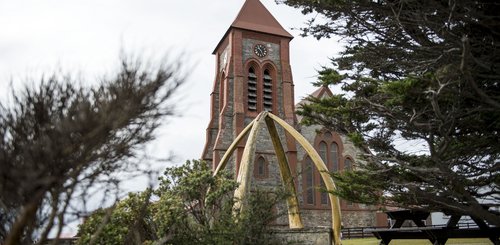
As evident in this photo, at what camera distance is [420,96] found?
7.98 metres

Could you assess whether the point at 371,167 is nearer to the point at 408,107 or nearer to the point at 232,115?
the point at 408,107

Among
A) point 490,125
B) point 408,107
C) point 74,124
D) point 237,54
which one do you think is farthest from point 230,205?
point 237,54

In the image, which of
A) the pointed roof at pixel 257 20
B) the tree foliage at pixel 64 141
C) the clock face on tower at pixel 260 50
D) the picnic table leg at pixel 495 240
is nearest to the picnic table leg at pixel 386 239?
the picnic table leg at pixel 495 240

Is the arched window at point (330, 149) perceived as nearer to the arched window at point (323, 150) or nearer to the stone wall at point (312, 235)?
the arched window at point (323, 150)

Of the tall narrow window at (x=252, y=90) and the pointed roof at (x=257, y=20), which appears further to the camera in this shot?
the pointed roof at (x=257, y=20)

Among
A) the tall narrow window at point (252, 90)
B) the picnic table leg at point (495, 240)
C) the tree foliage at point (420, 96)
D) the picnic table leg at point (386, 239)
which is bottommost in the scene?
the picnic table leg at point (495, 240)

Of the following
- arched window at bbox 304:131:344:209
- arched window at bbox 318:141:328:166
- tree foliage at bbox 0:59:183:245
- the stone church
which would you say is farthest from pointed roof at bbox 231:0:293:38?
tree foliage at bbox 0:59:183:245

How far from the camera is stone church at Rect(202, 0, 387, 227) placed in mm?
29297

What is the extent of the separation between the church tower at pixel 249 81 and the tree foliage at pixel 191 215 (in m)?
16.8

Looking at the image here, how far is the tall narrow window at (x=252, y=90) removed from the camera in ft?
103

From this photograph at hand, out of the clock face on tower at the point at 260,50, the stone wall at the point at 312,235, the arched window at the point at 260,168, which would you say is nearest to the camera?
the stone wall at the point at 312,235

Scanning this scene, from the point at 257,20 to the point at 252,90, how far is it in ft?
20.1

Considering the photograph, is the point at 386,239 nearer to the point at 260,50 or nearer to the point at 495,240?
the point at 495,240

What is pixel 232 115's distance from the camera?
100 ft
